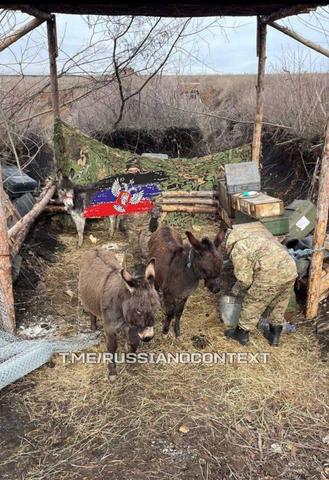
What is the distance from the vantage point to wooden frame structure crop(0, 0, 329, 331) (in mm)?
5363

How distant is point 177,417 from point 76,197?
19.1ft

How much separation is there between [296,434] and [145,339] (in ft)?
5.77

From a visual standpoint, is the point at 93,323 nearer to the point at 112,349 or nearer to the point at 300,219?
the point at 112,349

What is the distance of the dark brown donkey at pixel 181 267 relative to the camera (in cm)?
496

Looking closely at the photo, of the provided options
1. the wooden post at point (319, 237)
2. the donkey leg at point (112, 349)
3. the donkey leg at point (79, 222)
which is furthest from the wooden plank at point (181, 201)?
the donkey leg at point (112, 349)

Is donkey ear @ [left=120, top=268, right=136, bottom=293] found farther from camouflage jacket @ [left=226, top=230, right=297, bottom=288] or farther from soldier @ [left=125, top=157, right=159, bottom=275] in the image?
soldier @ [left=125, top=157, right=159, bottom=275]

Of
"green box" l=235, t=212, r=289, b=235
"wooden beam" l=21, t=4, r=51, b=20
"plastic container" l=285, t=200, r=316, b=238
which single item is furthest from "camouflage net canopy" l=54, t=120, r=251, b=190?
"green box" l=235, t=212, r=289, b=235

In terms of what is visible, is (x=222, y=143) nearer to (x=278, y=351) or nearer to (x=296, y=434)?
(x=278, y=351)

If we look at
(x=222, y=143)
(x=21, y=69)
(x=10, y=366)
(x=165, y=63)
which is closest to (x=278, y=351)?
(x=10, y=366)

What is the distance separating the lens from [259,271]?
198 inches

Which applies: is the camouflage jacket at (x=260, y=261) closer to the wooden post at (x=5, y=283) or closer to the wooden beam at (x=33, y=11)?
the wooden post at (x=5, y=283)

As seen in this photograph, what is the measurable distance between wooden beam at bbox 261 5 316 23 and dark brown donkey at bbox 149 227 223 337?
3.98 metres

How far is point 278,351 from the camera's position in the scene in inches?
215

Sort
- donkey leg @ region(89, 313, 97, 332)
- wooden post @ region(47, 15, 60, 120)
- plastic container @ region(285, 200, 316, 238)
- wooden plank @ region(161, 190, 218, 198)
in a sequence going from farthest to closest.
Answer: wooden plank @ region(161, 190, 218, 198)
wooden post @ region(47, 15, 60, 120)
plastic container @ region(285, 200, 316, 238)
donkey leg @ region(89, 313, 97, 332)
